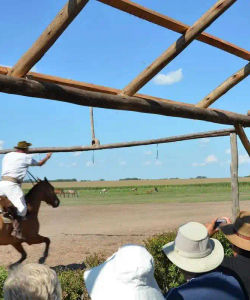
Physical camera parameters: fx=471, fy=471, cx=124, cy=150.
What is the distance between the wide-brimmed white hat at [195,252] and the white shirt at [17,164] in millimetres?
4869

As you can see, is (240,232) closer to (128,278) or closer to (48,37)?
(128,278)

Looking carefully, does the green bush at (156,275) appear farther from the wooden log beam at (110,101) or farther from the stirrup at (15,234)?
the stirrup at (15,234)

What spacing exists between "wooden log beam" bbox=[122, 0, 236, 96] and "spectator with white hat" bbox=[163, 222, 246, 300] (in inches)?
39.8

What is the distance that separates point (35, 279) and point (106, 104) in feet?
4.63

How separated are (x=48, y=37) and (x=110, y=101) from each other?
2.01 ft

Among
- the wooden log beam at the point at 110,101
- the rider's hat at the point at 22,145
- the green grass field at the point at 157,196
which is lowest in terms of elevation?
the green grass field at the point at 157,196

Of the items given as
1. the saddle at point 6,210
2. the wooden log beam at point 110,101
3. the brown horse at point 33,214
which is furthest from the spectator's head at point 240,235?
the brown horse at point 33,214

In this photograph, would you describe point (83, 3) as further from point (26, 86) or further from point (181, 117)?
A: point (181, 117)

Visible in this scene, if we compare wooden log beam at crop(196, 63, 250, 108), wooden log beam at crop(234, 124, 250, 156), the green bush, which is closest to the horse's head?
the green bush

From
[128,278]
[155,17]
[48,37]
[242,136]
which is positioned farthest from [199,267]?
[242,136]

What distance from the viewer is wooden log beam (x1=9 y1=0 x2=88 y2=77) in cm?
247

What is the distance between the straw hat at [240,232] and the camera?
2.75m

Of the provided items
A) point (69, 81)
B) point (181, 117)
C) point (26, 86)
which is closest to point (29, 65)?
point (26, 86)

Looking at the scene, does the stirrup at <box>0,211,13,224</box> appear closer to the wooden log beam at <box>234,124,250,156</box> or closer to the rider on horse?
the rider on horse
